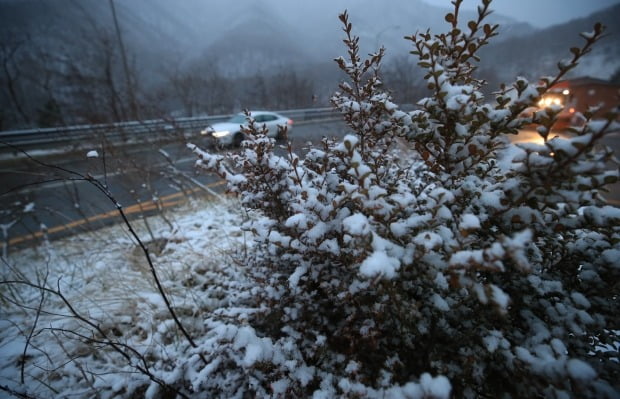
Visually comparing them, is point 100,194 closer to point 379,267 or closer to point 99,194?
point 99,194

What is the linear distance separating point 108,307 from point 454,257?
311 centimetres

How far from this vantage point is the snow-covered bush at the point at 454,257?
2.97 ft

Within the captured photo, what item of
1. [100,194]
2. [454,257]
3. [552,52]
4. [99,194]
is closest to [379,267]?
[454,257]

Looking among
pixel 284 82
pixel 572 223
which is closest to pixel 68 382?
pixel 572 223

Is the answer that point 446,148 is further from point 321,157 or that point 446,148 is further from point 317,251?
point 317,251

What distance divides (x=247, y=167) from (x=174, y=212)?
4.11 m

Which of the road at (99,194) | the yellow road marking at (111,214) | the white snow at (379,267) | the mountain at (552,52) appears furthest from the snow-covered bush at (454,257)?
the mountain at (552,52)

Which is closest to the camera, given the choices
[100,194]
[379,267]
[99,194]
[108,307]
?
[379,267]

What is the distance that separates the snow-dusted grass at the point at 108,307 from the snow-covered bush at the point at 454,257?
38.6 inches

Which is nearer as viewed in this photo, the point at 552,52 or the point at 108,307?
the point at 108,307

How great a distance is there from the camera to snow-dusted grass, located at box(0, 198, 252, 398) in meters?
1.86

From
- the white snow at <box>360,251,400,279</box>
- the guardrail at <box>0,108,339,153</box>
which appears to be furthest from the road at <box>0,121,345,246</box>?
the white snow at <box>360,251,400,279</box>

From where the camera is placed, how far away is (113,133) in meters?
6.11

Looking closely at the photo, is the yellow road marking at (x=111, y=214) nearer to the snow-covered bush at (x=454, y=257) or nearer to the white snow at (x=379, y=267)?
the snow-covered bush at (x=454, y=257)
